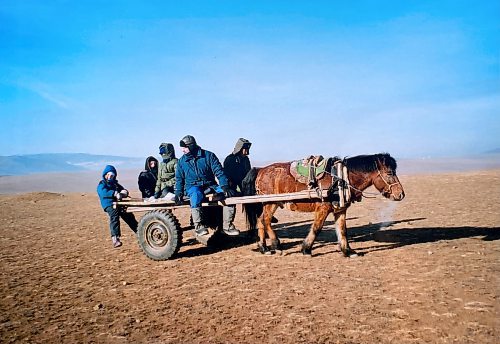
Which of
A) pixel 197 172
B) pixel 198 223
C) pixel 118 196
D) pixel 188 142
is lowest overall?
pixel 198 223

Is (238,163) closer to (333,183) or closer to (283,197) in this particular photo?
(283,197)

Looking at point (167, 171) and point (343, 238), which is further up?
point (167, 171)

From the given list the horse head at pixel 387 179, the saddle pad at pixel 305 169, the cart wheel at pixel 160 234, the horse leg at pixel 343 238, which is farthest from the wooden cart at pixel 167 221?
the horse head at pixel 387 179

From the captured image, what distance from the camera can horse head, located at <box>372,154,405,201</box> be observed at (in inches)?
272

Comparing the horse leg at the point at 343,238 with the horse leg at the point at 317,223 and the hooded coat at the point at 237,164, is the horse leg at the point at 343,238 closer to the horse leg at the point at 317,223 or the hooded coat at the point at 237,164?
the horse leg at the point at 317,223

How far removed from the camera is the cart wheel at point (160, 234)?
7090 mm

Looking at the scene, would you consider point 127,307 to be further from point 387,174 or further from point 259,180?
point 387,174

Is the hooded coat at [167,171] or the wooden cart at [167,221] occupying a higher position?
the hooded coat at [167,171]

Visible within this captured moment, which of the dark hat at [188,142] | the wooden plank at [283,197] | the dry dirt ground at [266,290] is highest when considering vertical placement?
the dark hat at [188,142]

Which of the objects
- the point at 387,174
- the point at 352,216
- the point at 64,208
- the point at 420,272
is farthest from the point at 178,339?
the point at 64,208

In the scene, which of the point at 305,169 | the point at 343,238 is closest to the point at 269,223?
the point at 305,169

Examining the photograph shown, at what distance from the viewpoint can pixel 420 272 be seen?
5.85m

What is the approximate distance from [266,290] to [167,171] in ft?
15.3

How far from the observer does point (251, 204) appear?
27.4ft
